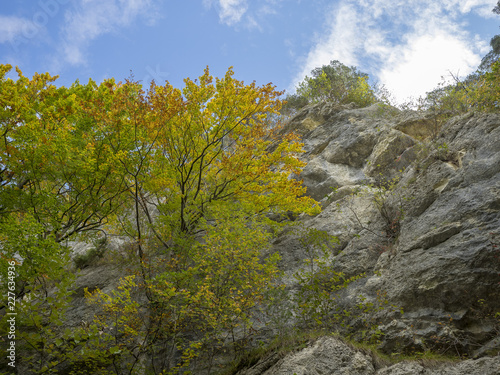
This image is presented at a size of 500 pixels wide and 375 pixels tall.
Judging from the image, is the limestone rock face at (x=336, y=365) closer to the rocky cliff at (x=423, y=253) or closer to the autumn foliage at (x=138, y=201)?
the rocky cliff at (x=423, y=253)

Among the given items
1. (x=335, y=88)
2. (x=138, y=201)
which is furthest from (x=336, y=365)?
(x=335, y=88)

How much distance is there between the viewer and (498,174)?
706cm

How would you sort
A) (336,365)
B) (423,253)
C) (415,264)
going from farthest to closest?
(423,253), (415,264), (336,365)

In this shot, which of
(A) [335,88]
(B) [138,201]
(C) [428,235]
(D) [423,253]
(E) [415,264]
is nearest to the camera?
(E) [415,264]

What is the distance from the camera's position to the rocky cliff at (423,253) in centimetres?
546

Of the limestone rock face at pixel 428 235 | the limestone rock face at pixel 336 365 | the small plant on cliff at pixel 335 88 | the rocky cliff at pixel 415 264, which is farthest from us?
the small plant on cliff at pixel 335 88

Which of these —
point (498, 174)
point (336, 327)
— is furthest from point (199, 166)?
point (498, 174)

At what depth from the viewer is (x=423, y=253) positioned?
6945 mm

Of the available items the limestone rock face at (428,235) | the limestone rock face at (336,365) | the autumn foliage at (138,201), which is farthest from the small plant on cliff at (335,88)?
the limestone rock face at (336,365)

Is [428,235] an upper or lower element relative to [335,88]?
lower

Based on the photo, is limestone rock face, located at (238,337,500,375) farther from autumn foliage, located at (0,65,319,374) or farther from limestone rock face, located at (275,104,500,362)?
autumn foliage, located at (0,65,319,374)

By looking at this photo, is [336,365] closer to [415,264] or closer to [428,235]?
[415,264]

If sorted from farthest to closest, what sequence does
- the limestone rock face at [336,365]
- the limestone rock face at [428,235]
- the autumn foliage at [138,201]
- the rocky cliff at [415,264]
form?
the autumn foliage at [138,201], the limestone rock face at [428,235], the rocky cliff at [415,264], the limestone rock face at [336,365]

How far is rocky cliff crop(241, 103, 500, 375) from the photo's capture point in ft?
17.9
